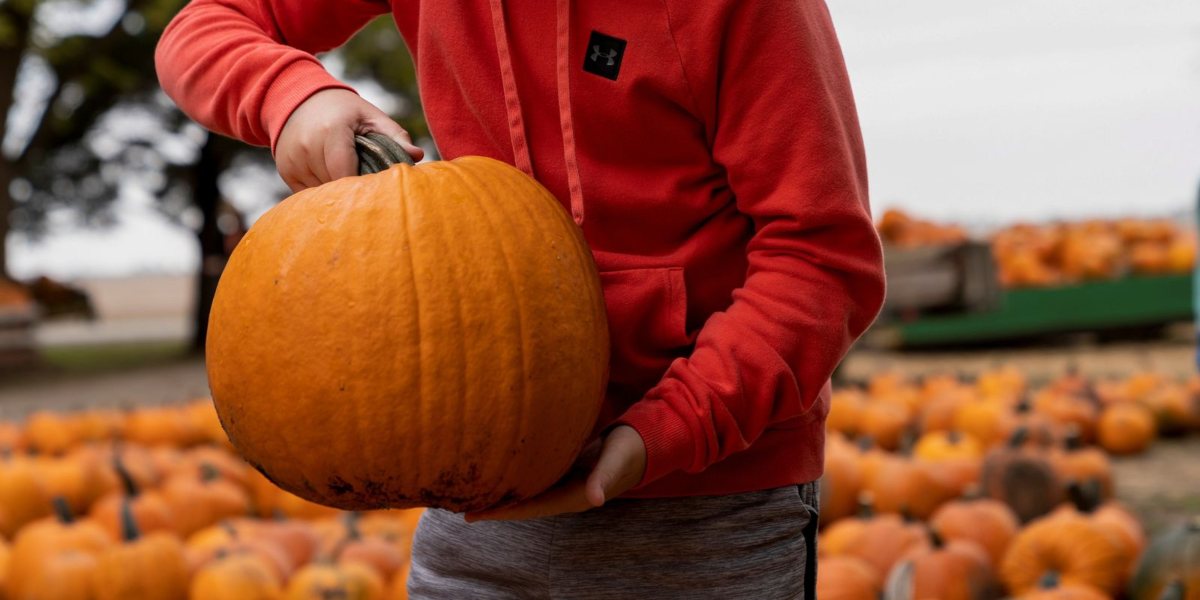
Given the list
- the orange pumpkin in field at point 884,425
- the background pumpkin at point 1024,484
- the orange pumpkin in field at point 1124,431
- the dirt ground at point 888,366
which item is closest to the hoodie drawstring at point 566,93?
the background pumpkin at point 1024,484

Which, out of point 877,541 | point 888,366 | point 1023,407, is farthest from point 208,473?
point 888,366

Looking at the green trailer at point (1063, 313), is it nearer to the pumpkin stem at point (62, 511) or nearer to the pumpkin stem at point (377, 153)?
the pumpkin stem at point (62, 511)

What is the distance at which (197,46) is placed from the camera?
5.17ft

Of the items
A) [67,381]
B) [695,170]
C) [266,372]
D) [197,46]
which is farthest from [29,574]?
[67,381]

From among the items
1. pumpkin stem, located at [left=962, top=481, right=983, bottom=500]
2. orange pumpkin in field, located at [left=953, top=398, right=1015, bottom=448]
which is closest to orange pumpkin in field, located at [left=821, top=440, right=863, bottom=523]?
pumpkin stem, located at [left=962, top=481, right=983, bottom=500]

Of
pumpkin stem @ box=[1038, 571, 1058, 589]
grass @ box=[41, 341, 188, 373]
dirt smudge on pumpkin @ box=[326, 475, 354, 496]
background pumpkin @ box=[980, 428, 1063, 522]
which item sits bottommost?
grass @ box=[41, 341, 188, 373]

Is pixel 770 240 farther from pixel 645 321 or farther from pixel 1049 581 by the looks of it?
pixel 1049 581

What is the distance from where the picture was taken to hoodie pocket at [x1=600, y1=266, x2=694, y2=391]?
4.56ft

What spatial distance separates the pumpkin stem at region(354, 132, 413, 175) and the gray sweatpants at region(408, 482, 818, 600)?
0.49m

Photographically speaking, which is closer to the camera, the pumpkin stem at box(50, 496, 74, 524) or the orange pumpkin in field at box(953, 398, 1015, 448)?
the pumpkin stem at box(50, 496, 74, 524)

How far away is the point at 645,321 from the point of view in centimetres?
141

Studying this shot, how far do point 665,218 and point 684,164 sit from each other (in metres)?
0.07

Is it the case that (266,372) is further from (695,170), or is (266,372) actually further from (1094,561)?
Answer: (1094,561)

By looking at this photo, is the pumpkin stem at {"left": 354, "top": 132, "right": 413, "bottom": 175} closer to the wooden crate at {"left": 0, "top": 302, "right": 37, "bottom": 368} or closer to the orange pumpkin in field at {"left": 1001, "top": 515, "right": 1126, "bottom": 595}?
the orange pumpkin in field at {"left": 1001, "top": 515, "right": 1126, "bottom": 595}
